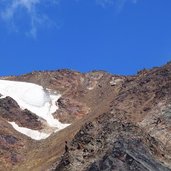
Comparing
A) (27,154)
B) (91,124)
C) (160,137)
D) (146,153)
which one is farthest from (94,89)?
(146,153)

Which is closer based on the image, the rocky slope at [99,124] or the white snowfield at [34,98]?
the rocky slope at [99,124]

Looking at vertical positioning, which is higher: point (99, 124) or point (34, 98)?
point (34, 98)

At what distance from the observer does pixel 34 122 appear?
112062 mm

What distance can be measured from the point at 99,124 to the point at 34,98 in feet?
234

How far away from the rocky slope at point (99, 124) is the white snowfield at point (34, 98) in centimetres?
178

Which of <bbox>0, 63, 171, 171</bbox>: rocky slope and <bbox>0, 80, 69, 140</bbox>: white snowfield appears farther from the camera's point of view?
<bbox>0, 80, 69, 140</bbox>: white snowfield

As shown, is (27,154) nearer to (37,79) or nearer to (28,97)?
(28,97)

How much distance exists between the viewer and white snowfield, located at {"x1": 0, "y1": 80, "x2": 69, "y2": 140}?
113375 millimetres

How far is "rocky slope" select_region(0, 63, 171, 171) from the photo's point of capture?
47969mm

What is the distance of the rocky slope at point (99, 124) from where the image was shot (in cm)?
4797

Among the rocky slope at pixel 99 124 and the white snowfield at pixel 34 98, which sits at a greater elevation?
the white snowfield at pixel 34 98

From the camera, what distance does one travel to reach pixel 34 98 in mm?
128250

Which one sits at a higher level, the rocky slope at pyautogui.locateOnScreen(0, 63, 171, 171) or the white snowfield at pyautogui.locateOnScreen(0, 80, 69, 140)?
the white snowfield at pyautogui.locateOnScreen(0, 80, 69, 140)

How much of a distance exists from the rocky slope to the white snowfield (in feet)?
5.85
